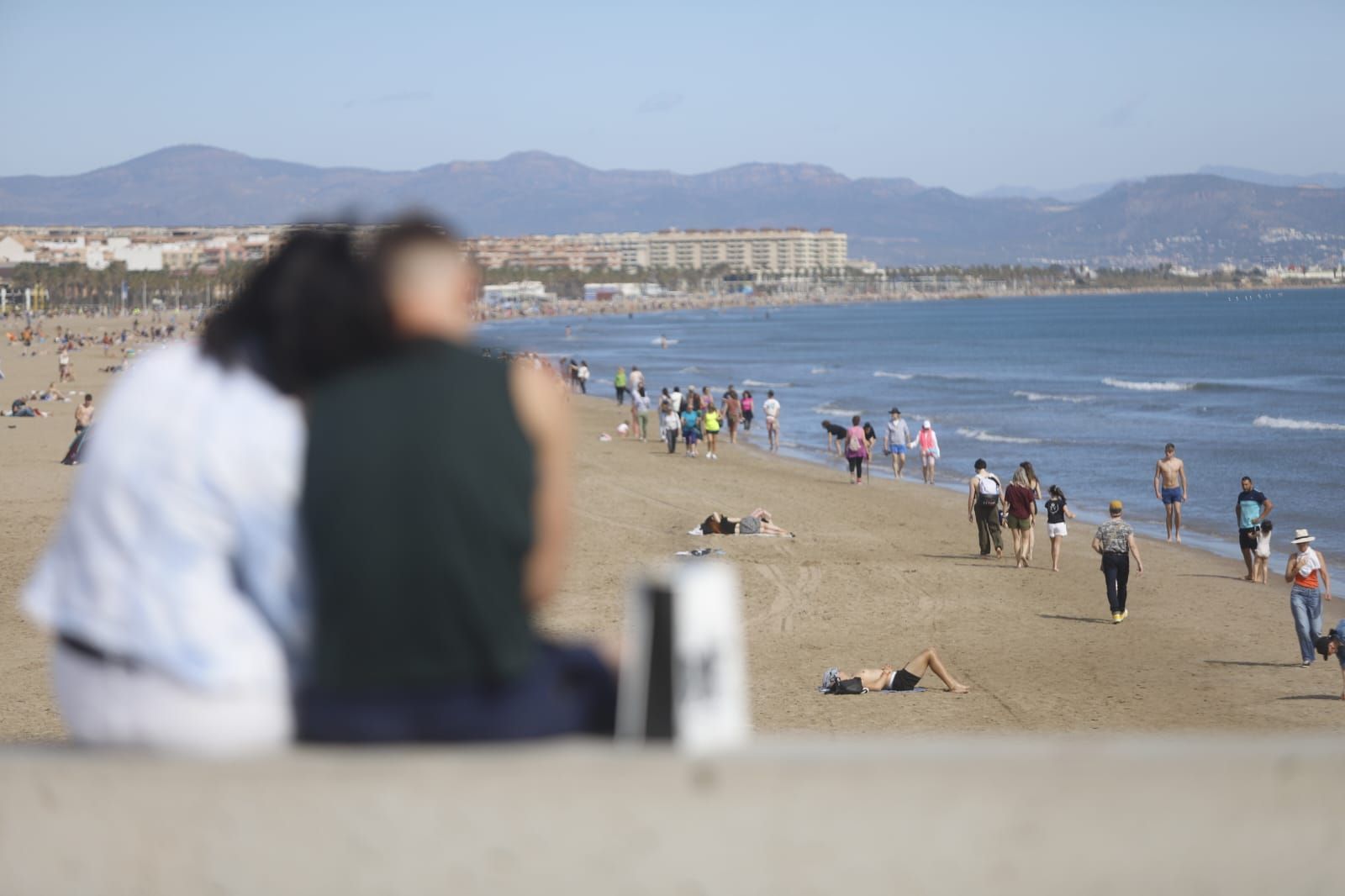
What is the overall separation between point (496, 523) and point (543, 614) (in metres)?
12.0

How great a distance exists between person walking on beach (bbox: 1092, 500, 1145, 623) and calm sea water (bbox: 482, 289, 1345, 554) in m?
6.37

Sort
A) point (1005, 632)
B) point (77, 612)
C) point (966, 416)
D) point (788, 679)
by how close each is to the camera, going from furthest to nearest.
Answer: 1. point (966, 416)
2. point (1005, 632)
3. point (788, 679)
4. point (77, 612)

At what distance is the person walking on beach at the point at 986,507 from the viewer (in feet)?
57.9

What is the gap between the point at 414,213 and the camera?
2609 mm

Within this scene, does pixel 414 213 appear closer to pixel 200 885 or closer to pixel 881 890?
pixel 200 885

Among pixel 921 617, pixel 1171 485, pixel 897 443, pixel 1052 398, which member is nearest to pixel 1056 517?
pixel 921 617

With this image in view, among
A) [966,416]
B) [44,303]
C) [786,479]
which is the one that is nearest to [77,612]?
[786,479]

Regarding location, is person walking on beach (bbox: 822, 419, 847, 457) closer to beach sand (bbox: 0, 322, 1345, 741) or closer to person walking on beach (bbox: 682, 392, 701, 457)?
person walking on beach (bbox: 682, 392, 701, 457)

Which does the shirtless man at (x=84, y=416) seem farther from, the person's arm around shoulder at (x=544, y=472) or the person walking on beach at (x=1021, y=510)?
the person's arm around shoulder at (x=544, y=472)

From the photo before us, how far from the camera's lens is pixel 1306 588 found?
39.1 feet

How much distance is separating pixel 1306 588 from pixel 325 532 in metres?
11.3

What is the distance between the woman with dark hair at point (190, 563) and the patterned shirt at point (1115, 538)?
1272 cm

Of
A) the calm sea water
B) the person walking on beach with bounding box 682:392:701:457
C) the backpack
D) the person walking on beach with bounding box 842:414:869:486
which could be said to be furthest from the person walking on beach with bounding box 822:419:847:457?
the backpack

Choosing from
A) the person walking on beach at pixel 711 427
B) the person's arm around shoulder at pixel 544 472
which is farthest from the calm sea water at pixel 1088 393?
the person walking on beach at pixel 711 427
